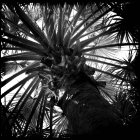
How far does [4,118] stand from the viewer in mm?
4230

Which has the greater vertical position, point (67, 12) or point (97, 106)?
point (67, 12)

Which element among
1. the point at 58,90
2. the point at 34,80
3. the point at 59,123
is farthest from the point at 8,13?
the point at 59,123

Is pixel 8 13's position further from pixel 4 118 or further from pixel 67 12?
pixel 4 118

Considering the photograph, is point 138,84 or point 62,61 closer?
point 138,84

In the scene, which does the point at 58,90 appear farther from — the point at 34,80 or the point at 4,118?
the point at 34,80

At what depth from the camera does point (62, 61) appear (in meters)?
4.80

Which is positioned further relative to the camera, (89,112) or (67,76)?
(67,76)

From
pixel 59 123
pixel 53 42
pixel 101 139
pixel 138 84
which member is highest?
pixel 53 42

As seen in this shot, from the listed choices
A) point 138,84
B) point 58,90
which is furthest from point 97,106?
point 58,90

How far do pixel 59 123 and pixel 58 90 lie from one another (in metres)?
2.64

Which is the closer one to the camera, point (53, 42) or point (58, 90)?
point (58, 90)

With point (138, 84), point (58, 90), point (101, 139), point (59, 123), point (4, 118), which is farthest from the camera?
point (59, 123)

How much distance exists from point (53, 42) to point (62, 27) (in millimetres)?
509

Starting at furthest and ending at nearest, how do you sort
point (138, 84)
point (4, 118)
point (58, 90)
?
point (58, 90) < point (4, 118) < point (138, 84)
